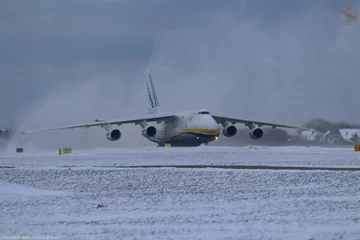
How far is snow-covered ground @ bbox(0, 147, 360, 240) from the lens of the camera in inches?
396

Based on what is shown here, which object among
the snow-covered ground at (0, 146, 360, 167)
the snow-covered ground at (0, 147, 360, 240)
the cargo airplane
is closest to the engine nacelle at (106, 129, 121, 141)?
the cargo airplane

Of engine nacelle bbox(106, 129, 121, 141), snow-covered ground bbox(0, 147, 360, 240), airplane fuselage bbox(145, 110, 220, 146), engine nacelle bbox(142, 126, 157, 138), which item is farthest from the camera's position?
engine nacelle bbox(142, 126, 157, 138)

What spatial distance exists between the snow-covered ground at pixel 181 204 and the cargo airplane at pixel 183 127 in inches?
924

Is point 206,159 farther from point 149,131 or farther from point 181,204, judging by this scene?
point 149,131

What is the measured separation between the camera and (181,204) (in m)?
12.9

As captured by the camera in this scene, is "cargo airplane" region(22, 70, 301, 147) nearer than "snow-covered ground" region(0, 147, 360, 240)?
No

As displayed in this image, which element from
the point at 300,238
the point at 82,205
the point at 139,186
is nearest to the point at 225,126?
the point at 139,186

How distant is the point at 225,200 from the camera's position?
1334 centimetres

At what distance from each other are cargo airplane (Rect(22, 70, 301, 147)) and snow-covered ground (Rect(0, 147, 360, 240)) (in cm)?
2347

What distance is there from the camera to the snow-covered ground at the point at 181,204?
1006 cm

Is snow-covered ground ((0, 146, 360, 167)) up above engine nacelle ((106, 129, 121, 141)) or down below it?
below

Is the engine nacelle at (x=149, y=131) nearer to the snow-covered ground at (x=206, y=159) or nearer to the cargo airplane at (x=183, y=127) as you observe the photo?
the cargo airplane at (x=183, y=127)

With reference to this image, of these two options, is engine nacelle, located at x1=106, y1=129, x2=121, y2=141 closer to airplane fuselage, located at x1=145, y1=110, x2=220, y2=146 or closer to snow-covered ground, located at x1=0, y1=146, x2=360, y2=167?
airplane fuselage, located at x1=145, y1=110, x2=220, y2=146

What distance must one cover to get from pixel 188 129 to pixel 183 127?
0.79 m
